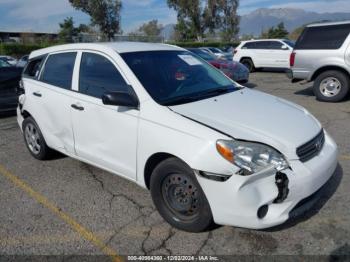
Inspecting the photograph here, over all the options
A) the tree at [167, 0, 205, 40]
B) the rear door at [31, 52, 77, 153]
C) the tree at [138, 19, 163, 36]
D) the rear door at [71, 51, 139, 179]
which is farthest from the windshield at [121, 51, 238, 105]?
the tree at [138, 19, 163, 36]

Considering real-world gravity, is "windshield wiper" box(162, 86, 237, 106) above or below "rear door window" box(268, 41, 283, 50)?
below

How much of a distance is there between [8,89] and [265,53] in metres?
12.6

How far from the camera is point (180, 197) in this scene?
3119 mm

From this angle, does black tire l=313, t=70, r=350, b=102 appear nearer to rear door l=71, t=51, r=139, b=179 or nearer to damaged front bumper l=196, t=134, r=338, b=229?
damaged front bumper l=196, t=134, r=338, b=229

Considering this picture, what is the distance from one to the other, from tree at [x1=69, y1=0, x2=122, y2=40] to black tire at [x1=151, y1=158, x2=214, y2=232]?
137ft

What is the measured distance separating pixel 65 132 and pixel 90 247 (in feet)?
5.75

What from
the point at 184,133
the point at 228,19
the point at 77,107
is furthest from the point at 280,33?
the point at 184,133

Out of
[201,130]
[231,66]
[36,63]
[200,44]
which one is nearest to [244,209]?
[201,130]

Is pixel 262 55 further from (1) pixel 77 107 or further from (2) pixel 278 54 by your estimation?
(1) pixel 77 107

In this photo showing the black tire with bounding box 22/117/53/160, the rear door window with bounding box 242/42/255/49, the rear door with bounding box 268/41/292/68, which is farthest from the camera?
the rear door window with bounding box 242/42/255/49

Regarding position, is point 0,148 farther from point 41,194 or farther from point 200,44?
point 200,44

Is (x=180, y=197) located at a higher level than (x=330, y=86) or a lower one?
lower

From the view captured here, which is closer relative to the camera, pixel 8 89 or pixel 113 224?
pixel 113 224

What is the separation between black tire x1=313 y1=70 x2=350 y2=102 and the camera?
824cm
